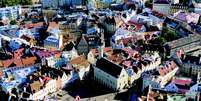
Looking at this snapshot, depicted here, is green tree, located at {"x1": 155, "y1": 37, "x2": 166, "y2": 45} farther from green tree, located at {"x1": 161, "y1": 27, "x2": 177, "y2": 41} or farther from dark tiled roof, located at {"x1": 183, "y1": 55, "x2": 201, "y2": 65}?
dark tiled roof, located at {"x1": 183, "y1": 55, "x2": 201, "y2": 65}

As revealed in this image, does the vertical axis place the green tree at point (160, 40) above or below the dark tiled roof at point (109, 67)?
above

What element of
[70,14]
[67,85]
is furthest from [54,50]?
[70,14]

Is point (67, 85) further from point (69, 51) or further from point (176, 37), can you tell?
point (176, 37)

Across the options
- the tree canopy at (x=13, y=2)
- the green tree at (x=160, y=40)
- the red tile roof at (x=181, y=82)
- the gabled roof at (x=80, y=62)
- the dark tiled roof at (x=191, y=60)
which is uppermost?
the tree canopy at (x=13, y=2)

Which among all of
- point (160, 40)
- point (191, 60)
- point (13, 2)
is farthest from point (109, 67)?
point (13, 2)

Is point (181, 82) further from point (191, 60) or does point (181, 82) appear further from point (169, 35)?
point (169, 35)

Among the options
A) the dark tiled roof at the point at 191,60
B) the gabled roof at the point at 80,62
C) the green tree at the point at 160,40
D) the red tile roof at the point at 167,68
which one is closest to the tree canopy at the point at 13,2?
the gabled roof at the point at 80,62

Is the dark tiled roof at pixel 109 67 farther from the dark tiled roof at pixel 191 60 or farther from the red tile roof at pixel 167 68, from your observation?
the dark tiled roof at pixel 191 60

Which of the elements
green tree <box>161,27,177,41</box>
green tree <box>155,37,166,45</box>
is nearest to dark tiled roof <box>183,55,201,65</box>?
green tree <box>155,37,166,45</box>
